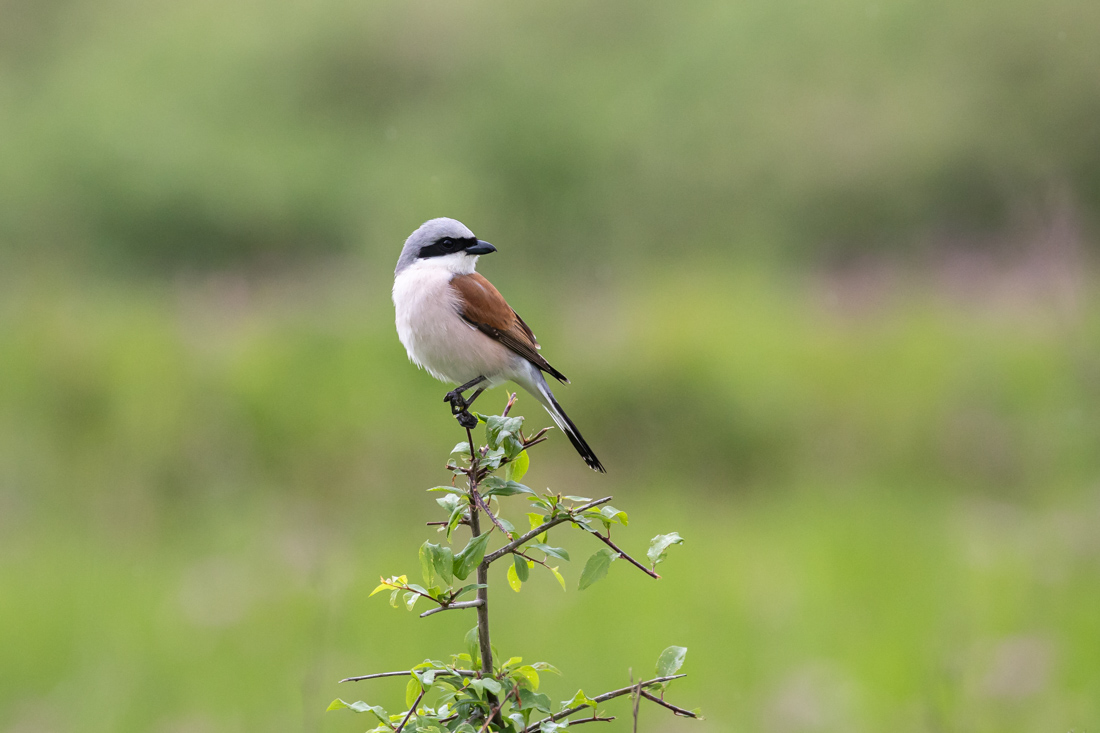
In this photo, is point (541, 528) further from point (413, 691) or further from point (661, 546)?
point (413, 691)

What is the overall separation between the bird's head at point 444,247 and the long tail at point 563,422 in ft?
1.37

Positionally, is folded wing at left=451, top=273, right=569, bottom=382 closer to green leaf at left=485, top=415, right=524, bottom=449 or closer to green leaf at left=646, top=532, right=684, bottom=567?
green leaf at left=485, top=415, right=524, bottom=449

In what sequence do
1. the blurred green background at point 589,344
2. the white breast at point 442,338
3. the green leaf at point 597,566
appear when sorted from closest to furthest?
the green leaf at point 597,566 < the white breast at point 442,338 < the blurred green background at point 589,344

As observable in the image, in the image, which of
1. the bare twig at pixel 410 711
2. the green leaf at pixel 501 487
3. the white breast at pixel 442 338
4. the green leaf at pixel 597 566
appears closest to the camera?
the bare twig at pixel 410 711

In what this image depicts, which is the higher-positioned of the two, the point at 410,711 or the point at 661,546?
the point at 661,546

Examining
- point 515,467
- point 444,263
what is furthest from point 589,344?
point 515,467

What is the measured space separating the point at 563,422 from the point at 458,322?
0.46m

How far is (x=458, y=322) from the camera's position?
10.5 ft

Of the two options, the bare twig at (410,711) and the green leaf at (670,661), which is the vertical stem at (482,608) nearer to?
Answer: the bare twig at (410,711)

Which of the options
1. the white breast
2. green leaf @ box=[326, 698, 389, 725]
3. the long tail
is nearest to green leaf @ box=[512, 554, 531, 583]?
green leaf @ box=[326, 698, 389, 725]

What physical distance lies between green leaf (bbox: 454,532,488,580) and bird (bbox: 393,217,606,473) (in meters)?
1.33

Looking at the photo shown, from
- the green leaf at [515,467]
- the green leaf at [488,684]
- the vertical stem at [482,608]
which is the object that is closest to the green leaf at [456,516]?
the vertical stem at [482,608]

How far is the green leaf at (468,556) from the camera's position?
5.57 feet

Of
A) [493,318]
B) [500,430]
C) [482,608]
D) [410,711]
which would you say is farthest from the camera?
[493,318]
